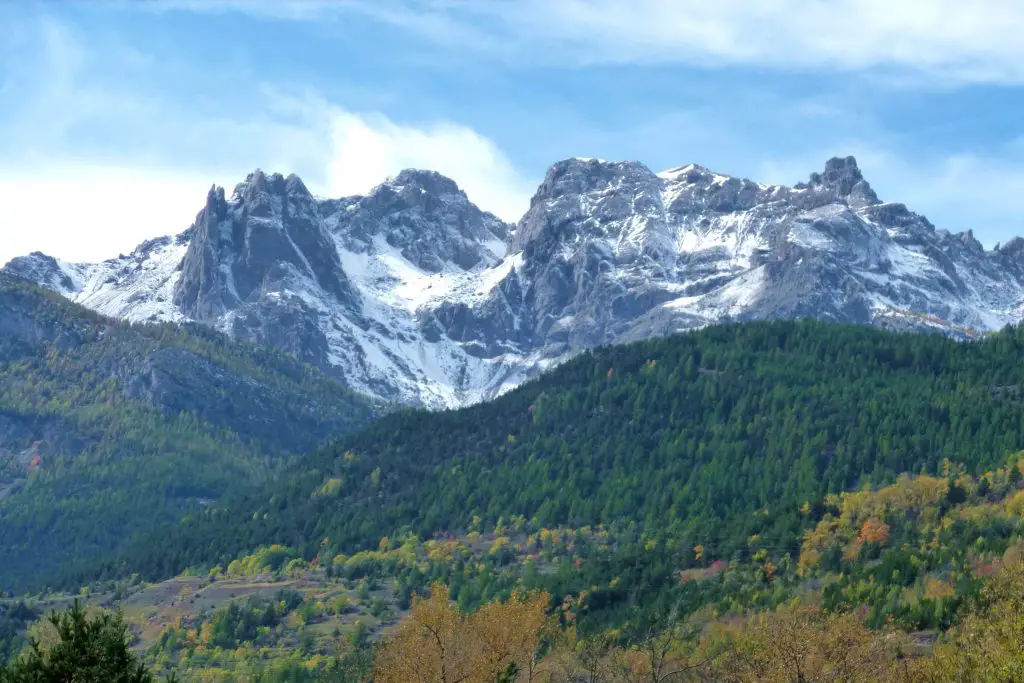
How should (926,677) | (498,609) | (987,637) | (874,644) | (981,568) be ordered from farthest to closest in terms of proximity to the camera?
(981,568) < (498,609) < (874,644) < (926,677) < (987,637)

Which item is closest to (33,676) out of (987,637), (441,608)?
(987,637)

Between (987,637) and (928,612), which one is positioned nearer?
(987,637)

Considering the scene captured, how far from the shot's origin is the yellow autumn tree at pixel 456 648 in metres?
141

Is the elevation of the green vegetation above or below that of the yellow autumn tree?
above

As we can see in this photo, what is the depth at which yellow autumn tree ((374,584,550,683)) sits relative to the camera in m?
141

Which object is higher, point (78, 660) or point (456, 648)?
point (78, 660)

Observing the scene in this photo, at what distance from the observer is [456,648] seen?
480 ft

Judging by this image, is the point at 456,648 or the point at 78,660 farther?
the point at 456,648

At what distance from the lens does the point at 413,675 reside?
140375 millimetres

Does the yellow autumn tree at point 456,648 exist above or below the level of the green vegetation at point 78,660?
below

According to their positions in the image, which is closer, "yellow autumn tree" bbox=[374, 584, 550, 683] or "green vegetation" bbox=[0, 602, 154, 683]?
"green vegetation" bbox=[0, 602, 154, 683]

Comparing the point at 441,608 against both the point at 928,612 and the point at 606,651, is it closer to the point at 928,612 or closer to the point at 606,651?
the point at 606,651

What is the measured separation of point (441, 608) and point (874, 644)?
1849 inches

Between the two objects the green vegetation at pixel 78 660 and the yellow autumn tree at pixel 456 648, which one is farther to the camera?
the yellow autumn tree at pixel 456 648
